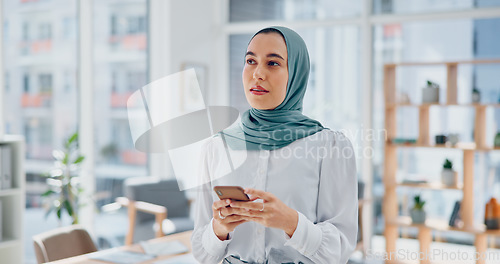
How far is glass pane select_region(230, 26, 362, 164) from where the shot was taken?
525cm

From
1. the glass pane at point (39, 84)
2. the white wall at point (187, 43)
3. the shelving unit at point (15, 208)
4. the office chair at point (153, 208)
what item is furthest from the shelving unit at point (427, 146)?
the shelving unit at point (15, 208)

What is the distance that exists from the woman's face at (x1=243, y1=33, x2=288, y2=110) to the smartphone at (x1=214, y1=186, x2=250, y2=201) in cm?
31

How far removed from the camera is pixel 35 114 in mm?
4160

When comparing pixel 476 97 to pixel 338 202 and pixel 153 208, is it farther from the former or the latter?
pixel 338 202

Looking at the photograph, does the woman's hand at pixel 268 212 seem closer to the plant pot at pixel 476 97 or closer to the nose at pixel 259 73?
the nose at pixel 259 73

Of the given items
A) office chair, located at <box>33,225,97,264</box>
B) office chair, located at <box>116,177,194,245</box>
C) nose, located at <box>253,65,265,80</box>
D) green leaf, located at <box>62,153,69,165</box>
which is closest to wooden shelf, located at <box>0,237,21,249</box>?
green leaf, located at <box>62,153,69,165</box>

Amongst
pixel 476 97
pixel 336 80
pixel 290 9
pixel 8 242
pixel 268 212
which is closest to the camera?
pixel 268 212

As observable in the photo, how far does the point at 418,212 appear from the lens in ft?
14.9

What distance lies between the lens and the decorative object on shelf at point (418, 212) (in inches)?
179

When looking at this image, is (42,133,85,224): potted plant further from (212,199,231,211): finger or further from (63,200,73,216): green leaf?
(212,199,231,211): finger

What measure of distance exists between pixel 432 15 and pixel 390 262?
2370mm

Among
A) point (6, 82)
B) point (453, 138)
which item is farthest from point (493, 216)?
point (6, 82)

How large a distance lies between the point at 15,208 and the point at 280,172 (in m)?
2.69

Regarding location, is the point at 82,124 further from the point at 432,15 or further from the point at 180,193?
the point at 432,15
